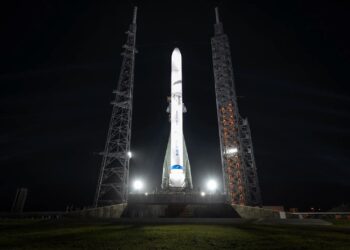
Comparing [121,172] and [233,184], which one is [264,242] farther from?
[233,184]

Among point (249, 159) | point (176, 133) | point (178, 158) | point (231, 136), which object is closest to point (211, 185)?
point (178, 158)

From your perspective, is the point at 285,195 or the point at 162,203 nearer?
the point at 162,203

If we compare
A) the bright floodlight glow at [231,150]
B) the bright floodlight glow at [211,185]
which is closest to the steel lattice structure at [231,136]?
the bright floodlight glow at [231,150]

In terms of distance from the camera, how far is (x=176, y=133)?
36500 millimetres

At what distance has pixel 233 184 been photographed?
44719mm

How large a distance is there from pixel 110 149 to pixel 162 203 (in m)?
12.7

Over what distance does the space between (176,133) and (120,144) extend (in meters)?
8.64

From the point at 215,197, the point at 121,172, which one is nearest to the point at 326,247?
the point at 215,197

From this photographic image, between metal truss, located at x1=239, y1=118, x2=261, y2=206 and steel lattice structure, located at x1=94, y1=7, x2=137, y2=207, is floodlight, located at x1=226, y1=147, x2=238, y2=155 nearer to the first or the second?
metal truss, located at x1=239, y1=118, x2=261, y2=206

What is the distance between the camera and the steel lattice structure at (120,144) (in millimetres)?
33703

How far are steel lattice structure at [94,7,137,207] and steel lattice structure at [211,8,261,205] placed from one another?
1763cm

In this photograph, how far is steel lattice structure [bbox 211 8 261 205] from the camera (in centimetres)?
4366

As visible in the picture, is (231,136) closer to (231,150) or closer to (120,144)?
(231,150)

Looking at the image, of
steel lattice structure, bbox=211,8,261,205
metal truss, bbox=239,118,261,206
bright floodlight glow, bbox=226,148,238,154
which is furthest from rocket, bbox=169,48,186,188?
metal truss, bbox=239,118,261,206
